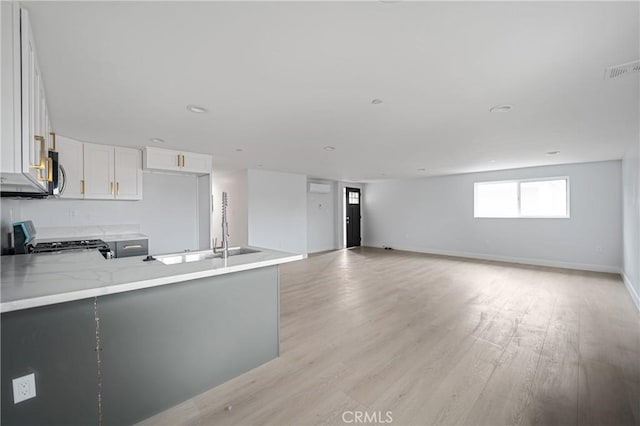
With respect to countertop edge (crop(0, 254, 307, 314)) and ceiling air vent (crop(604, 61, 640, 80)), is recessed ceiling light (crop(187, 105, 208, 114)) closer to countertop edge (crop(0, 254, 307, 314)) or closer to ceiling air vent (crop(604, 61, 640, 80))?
countertop edge (crop(0, 254, 307, 314))

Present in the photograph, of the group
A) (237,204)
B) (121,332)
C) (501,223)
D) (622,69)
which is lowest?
(121,332)

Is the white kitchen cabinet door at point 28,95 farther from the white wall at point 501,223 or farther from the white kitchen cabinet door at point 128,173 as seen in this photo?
the white wall at point 501,223

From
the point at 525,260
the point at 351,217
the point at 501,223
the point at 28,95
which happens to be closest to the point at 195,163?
the point at 28,95

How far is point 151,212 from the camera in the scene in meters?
4.64

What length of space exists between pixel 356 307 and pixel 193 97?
10.2 ft

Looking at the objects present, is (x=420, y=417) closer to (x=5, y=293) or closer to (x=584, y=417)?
(x=584, y=417)

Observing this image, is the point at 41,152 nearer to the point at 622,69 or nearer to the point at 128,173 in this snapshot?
the point at 128,173

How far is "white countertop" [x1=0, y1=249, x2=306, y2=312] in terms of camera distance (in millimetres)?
1273

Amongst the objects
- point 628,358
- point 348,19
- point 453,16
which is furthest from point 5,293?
point 628,358

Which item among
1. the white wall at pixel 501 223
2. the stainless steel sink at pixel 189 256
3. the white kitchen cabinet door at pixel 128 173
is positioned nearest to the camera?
the stainless steel sink at pixel 189 256

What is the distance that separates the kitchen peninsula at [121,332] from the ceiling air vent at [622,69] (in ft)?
8.96

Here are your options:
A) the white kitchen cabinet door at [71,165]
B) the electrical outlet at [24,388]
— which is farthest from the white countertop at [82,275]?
the white kitchen cabinet door at [71,165]

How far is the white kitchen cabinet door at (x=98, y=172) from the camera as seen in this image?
3834 millimetres

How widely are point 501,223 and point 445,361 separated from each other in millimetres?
5801
